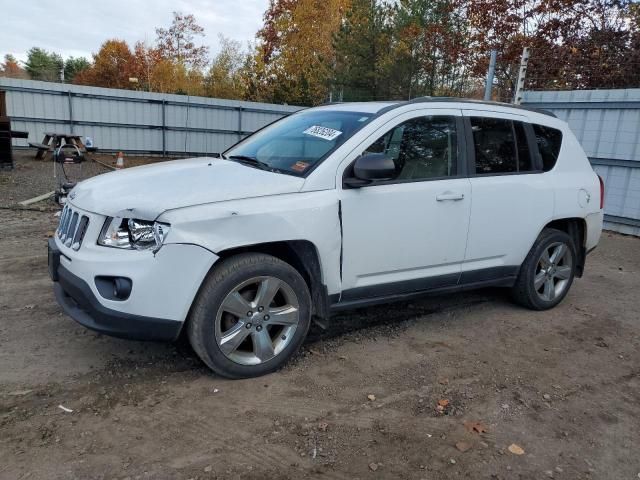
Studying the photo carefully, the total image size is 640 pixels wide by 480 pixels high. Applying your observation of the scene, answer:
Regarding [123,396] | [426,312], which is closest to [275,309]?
[123,396]

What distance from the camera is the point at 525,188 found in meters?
4.43

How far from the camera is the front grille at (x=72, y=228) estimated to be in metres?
3.15

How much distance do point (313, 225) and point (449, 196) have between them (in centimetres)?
122

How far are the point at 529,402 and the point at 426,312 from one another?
5.10 feet

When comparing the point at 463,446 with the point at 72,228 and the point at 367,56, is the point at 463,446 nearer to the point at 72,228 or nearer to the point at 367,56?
the point at 72,228

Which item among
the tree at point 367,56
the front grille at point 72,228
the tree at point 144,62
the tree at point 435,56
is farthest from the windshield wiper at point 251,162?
the tree at point 144,62

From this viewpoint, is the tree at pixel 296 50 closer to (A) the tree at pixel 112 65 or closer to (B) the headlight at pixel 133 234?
(A) the tree at pixel 112 65

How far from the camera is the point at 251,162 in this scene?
12.8ft

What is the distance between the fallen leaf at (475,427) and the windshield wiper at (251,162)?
2049 mm

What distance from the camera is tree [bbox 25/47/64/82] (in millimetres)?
64938

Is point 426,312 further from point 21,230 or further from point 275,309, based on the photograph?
point 21,230

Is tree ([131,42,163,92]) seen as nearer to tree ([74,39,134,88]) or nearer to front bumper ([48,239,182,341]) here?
tree ([74,39,134,88])

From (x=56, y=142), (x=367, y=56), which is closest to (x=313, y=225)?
(x=56, y=142)

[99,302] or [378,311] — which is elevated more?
[99,302]
